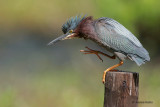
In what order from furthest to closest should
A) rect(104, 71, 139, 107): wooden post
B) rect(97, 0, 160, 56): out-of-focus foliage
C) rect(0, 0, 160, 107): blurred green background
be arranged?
1. rect(97, 0, 160, 56): out-of-focus foliage
2. rect(0, 0, 160, 107): blurred green background
3. rect(104, 71, 139, 107): wooden post

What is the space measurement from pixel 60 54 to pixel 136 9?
1.57m

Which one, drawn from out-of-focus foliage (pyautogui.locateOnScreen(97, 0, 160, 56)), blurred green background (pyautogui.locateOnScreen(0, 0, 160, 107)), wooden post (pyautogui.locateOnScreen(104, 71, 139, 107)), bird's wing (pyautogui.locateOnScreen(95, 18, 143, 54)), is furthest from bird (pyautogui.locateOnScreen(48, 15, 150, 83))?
out-of-focus foliage (pyautogui.locateOnScreen(97, 0, 160, 56))

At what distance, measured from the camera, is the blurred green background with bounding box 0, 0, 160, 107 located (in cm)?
469

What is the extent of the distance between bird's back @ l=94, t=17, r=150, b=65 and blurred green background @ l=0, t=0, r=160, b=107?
52.4 inches

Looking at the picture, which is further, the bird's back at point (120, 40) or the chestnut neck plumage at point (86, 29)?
the chestnut neck plumage at point (86, 29)

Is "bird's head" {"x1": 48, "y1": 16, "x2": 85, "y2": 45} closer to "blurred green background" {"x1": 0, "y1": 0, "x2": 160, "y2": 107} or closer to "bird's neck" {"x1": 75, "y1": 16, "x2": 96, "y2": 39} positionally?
"bird's neck" {"x1": 75, "y1": 16, "x2": 96, "y2": 39}

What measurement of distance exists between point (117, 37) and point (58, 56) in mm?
4244

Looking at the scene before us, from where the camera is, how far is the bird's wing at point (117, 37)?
3188 mm

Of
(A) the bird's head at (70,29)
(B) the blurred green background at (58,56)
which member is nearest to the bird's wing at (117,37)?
(A) the bird's head at (70,29)

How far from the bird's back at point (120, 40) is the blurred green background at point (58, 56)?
1.33 meters

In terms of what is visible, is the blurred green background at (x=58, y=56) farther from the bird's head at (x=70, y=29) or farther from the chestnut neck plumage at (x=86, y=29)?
the chestnut neck plumage at (x=86, y=29)

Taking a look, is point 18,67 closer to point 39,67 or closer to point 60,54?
point 39,67

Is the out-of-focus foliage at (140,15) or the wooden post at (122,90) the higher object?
the out-of-focus foliage at (140,15)

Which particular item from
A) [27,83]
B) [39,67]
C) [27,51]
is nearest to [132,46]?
[27,83]
